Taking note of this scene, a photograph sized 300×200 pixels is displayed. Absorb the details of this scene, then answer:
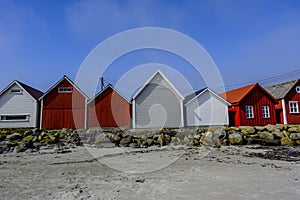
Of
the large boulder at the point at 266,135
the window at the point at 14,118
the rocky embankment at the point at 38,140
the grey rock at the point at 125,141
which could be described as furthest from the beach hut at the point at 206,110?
the window at the point at 14,118

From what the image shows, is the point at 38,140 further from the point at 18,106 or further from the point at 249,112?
the point at 249,112

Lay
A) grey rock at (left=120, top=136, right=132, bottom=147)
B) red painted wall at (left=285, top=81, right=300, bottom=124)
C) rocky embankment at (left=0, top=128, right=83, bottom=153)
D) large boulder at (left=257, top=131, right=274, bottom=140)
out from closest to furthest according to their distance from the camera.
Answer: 1. rocky embankment at (left=0, top=128, right=83, bottom=153)
2. grey rock at (left=120, top=136, right=132, bottom=147)
3. large boulder at (left=257, top=131, right=274, bottom=140)
4. red painted wall at (left=285, top=81, right=300, bottom=124)

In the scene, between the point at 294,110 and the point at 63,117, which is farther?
the point at 294,110

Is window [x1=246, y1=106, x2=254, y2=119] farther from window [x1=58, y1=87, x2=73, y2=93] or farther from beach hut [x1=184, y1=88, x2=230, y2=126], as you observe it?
window [x1=58, y1=87, x2=73, y2=93]

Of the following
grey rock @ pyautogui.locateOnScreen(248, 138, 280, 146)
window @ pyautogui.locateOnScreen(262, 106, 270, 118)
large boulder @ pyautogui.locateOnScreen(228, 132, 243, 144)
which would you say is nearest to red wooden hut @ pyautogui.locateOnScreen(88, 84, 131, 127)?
large boulder @ pyautogui.locateOnScreen(228, 132, 243, 144)

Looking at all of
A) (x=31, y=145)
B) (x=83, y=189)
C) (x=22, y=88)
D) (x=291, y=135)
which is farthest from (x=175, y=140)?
(x=22, y=88)

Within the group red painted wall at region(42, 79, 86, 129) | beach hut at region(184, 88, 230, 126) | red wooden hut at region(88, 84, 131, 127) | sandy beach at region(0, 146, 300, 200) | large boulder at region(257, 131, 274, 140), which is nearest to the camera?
sandy beach at region(0, 146, 300, 200)

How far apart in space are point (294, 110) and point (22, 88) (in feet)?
94.1

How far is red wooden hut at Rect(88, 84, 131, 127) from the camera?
71.1ft

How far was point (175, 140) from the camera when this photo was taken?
56.2ft

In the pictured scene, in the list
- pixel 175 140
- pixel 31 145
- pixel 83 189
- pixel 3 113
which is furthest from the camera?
pixel 3 113

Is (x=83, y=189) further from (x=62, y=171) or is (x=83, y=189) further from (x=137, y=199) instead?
(x=62, y=171)

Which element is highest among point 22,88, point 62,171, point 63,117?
point 22,88

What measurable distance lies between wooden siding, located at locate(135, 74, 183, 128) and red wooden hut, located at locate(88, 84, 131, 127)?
5.41 ft
